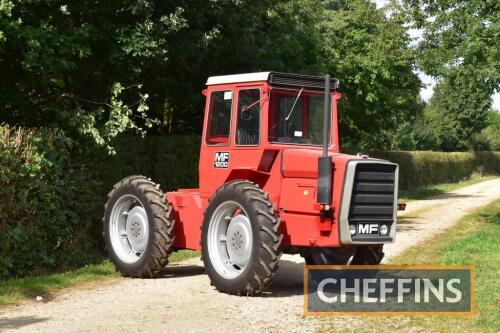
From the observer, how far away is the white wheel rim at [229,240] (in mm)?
9602

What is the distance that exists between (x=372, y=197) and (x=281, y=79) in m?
1.96

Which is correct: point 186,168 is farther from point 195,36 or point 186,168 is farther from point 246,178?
point 246,178

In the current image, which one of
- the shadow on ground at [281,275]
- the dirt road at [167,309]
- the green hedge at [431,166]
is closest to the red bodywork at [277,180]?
the shadow on ground at [281,275]

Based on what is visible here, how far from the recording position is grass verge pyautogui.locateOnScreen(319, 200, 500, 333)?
314 inches

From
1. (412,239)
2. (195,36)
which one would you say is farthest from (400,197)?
(195,36)

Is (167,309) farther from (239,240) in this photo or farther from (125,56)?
(125,56)

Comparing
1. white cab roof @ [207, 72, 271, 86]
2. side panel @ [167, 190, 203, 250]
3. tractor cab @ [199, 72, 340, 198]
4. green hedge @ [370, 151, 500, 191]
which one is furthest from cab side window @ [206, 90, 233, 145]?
green hedge @ [370, 151, 500, 191]

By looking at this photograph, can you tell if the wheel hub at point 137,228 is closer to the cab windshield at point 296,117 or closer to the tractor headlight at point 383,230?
the cab windshield at point 296,117

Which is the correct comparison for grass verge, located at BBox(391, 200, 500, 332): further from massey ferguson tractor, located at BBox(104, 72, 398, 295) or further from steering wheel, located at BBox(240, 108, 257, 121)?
steering wheel, located at BBox(240, 108, 257, 121)

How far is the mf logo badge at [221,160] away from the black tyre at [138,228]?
0.95 m

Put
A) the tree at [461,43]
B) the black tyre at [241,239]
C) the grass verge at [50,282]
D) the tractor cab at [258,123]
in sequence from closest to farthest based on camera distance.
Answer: the black tyre at [241,239], the grass verge at [50,282], the tractor cab at [258,123], the tree at [461,43]

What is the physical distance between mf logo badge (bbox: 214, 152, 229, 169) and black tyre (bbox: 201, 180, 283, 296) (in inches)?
24.1

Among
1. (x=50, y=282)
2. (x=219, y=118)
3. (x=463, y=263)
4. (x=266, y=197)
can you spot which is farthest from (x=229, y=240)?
(x=463, y=263)

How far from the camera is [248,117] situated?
10.1m
